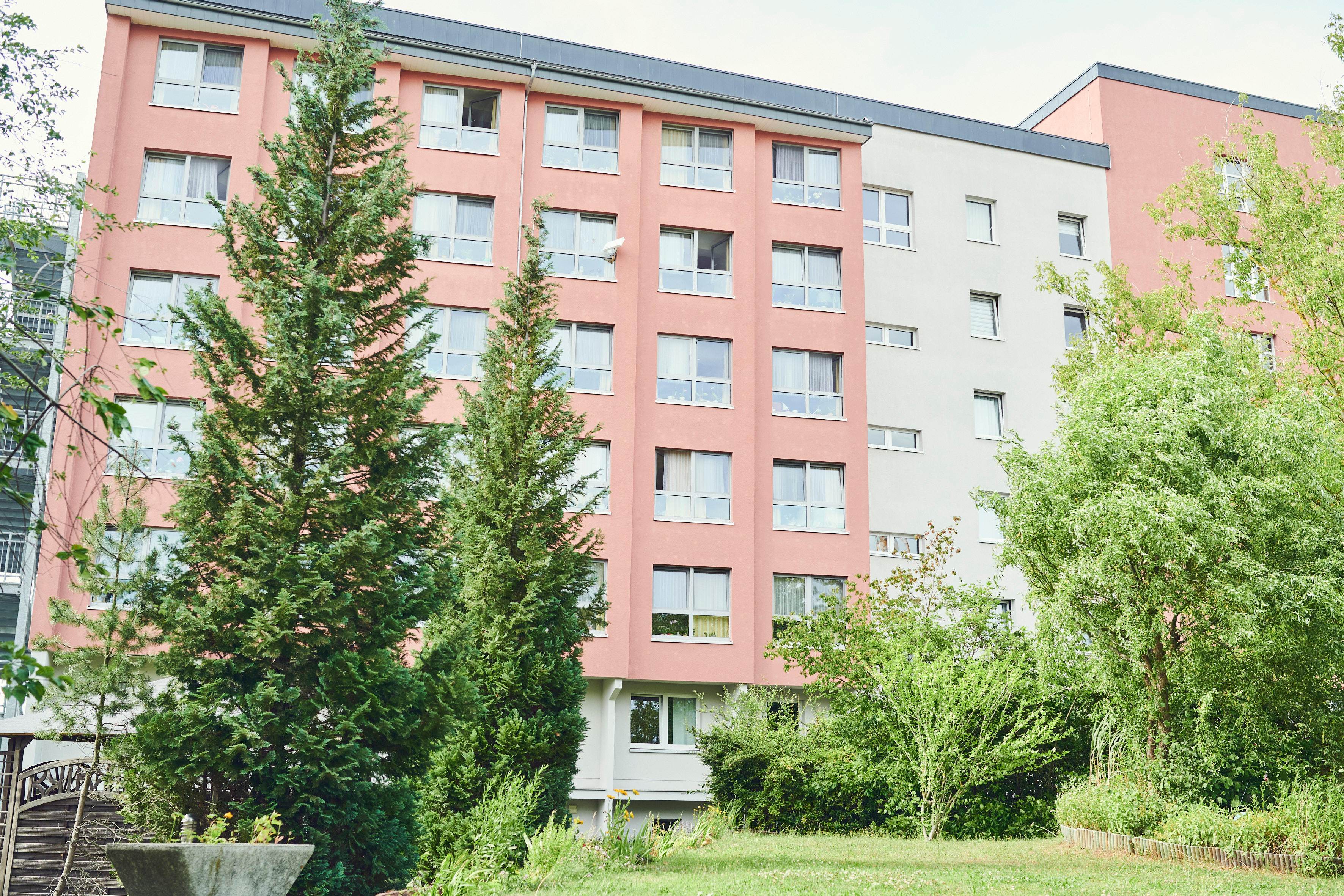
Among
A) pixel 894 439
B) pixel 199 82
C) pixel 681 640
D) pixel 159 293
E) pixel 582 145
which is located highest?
pixel 199 82

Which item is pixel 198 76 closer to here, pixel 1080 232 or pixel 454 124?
pixel 454 124

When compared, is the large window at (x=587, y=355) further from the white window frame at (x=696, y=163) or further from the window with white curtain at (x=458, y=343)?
the white window frame at (x=696, y=163)

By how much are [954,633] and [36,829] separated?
647 inches

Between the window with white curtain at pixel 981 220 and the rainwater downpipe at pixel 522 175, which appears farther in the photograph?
the window with white curtain at pixel 981 220

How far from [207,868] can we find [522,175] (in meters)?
22.9

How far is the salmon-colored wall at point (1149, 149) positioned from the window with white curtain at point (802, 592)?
13634mm

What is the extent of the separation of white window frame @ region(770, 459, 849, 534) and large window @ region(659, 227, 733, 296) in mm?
4814

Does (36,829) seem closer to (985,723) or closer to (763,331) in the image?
(985,723)

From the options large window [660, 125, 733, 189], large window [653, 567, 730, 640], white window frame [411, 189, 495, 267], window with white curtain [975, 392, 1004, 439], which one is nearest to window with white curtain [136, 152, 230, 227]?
white window frame [411, 189, 495, 267]

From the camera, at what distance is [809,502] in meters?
28.1

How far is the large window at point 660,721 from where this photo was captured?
86.2 feet

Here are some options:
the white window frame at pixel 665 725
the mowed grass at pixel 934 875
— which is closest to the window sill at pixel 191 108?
the white window frame at pixel 665 725

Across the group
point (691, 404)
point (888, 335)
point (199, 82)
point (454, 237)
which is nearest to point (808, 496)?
point (691, 404)

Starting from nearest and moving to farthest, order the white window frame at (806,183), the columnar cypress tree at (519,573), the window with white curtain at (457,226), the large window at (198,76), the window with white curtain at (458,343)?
the columnar cypress tree at (519,573) < the large window at (198,76) < the window with white curtain at (458,343) < the window with white curtain at (457,226) < the white window frame at (806,183)
